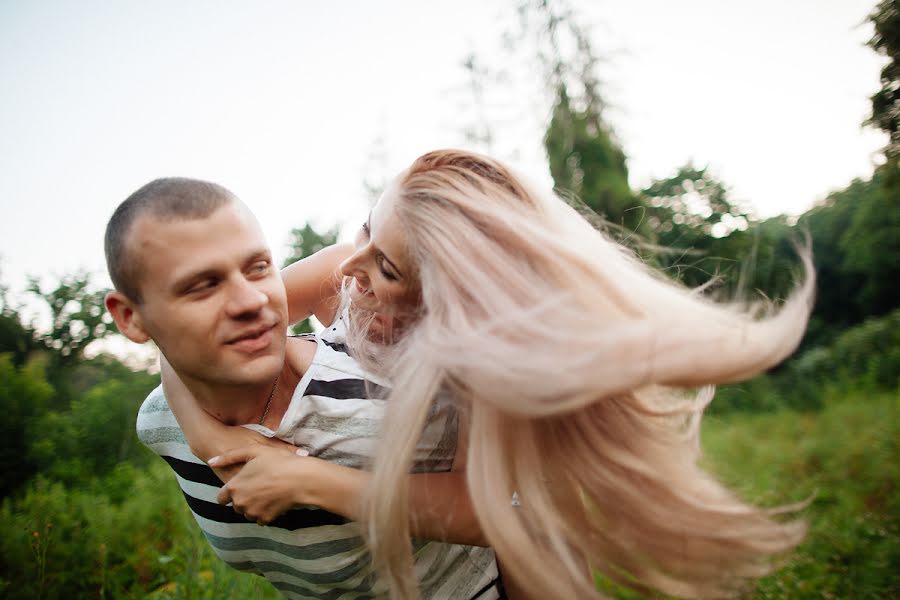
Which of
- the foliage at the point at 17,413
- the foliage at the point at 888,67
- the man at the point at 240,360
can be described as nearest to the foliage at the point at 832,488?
the man at the point at 240,360

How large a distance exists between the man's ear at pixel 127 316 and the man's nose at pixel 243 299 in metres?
0.34

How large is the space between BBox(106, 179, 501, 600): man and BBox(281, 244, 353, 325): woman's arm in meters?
0.59

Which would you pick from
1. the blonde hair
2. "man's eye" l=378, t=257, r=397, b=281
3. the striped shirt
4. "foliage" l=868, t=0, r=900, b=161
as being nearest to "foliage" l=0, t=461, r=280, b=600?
the striped shirt

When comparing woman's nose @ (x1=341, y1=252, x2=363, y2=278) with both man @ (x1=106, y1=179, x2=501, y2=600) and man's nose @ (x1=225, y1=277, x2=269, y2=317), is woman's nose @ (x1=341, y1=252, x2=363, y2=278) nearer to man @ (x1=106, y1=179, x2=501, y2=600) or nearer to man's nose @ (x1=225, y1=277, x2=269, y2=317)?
man @ (x1=106, y1=179, x2=501, y2=600)

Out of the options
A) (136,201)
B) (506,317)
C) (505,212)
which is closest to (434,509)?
(506,317)

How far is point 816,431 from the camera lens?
25.4 feet

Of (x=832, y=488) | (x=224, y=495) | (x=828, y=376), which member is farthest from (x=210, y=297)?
(x=828, y=376)

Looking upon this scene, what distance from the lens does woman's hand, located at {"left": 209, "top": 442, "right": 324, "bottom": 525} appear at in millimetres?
1417

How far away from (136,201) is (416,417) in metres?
1.02

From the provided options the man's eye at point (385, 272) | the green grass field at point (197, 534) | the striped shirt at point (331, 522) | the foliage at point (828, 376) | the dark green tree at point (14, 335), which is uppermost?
the man's eye at point (385, 272)

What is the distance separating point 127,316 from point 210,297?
358 mm

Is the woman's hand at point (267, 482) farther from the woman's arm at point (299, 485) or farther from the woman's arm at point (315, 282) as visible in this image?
the woman's arm at point (315, 282)

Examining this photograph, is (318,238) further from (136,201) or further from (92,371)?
(136,201)

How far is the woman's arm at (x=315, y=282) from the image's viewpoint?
2.33 m
